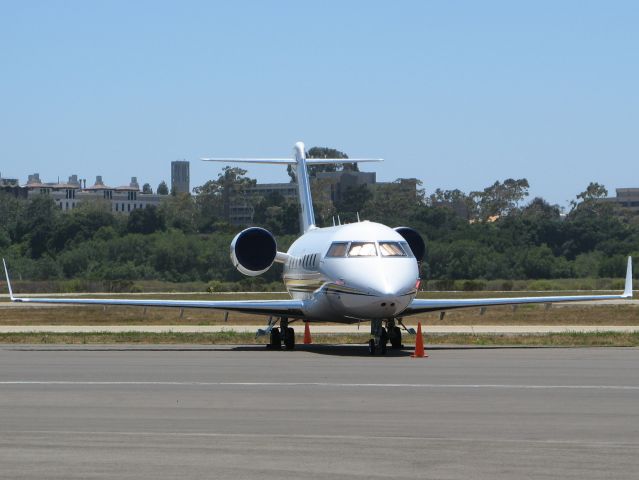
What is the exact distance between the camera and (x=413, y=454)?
38.2ft

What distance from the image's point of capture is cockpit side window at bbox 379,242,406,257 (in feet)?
87.4

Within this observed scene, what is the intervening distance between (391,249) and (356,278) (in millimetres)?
1105

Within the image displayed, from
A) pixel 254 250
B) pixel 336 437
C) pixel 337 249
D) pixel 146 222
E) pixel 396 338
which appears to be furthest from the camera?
pixel 146 222

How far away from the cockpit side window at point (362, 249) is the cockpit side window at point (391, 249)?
168 mm

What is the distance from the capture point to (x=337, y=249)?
27.5m

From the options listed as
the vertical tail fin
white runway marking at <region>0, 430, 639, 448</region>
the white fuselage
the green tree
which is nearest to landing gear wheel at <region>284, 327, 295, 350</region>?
the white fuselage

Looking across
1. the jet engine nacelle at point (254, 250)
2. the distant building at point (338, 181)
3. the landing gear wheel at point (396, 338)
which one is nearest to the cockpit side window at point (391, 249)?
the landing gear wheel at point (396, 338)

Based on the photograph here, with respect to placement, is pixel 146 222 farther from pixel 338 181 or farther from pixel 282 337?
pixel 282 337

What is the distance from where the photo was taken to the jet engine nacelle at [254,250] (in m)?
31.9

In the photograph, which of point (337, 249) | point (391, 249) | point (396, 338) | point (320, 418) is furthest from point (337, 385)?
point (396, 338)

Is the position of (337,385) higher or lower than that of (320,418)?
lower

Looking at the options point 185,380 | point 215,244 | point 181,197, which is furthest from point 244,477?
point 181,197

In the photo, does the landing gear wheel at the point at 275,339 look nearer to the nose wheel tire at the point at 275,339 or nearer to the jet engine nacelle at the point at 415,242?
the nose wheel tire at the point at 275,339

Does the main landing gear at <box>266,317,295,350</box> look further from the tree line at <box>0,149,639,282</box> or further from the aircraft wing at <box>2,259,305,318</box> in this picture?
the tree line at <box>0,149,639,282</box>
